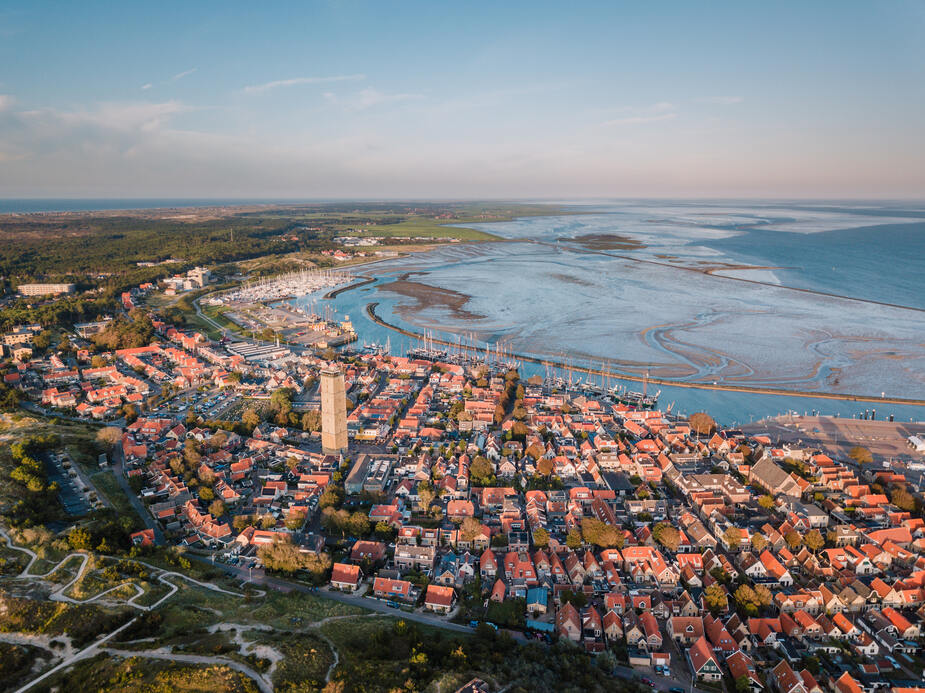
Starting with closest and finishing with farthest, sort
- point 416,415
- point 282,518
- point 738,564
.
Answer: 1. point 738,564
2. point 282,518
3. point 416,415

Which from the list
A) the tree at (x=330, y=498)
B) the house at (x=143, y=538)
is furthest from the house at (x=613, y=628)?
the house at (x=143, y=538)

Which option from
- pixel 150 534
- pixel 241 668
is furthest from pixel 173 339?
pixel 241 668

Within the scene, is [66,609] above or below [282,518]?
above

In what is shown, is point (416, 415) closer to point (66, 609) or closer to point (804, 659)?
point (66, 609)

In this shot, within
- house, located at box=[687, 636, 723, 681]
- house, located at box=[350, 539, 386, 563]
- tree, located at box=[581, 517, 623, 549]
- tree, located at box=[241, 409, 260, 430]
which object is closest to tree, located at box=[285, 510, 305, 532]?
house, located at box=[350, 539, 386, 563]

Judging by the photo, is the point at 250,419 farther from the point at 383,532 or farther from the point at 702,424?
the point at 702,424

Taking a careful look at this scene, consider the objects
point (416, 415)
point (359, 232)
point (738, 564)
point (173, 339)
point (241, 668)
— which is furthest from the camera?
point (359, 232)

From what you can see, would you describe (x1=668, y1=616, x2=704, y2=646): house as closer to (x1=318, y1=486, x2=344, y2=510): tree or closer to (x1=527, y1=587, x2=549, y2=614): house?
(x1=527, y1=587, x2=549, y2=614): house
